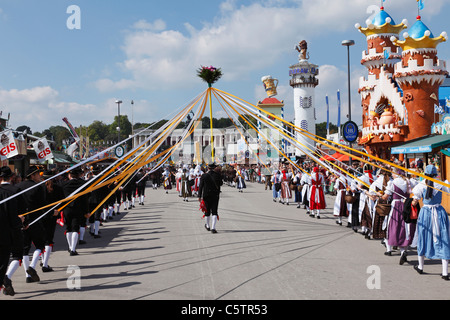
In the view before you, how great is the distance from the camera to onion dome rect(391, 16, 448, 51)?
22.7 meters

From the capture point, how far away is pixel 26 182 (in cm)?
747

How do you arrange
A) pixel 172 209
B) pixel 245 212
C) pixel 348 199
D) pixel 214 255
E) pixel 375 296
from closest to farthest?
pixel 375 296 < pixel 214 255 < pixel 348 199 < pixel 245 212 < pixel 172 209

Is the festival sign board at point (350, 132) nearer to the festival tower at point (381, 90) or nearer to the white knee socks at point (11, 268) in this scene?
the festival tower at point (381, 90)

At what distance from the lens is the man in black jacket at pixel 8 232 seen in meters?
5.98

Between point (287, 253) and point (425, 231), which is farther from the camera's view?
point (287, 253)

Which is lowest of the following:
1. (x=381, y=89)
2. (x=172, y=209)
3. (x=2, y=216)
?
(x=172, y=209)

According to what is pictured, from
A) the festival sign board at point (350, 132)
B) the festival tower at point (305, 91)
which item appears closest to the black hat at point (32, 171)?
the festival sign board at point (350, 132)

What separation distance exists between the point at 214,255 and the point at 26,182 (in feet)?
13.2

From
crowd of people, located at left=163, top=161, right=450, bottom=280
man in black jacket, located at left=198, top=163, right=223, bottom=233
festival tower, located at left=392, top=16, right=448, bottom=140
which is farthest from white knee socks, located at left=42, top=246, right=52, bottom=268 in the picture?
festival tower, located at left=392, top=16, right=448, bottom=140

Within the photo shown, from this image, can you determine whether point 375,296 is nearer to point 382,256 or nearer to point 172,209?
point 382,256

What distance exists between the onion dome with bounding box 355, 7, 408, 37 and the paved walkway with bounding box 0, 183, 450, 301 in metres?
21.1

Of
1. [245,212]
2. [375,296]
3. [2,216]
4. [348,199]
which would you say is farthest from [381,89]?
[2,216]

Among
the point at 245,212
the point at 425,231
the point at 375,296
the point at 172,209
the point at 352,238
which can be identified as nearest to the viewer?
the point at 375,296

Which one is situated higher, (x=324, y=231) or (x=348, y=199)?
(x=348, y=199)
